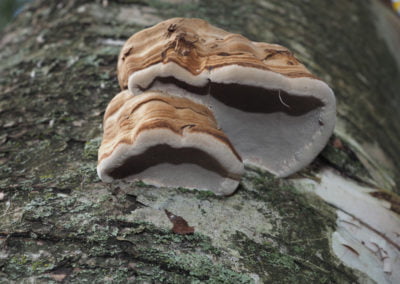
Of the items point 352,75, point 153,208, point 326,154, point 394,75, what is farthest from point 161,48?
point 394,75

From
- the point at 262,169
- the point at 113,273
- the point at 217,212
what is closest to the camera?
the point at 113,273

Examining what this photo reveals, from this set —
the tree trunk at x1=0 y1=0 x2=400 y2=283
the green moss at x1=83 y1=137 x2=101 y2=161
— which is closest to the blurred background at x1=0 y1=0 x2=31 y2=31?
the tree trunk at x1=0 y1=0 x2=400 y2=283

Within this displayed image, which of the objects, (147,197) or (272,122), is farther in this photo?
(272,122)

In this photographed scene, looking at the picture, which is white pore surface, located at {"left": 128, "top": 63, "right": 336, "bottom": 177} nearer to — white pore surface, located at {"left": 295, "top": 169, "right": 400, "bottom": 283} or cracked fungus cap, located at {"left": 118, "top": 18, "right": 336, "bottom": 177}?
cracked fungus cap, located at {"left": 118, "top": 18, "right": 336, "bottom": 177}

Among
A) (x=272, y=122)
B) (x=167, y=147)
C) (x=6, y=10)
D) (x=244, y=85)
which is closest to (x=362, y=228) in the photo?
(x=272, y=122)

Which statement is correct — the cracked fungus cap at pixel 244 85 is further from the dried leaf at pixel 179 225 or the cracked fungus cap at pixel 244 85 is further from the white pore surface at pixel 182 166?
the dried leaf at pixel 179 225

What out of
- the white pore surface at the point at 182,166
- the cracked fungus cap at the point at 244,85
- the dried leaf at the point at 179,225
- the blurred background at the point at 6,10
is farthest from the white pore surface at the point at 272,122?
the blurred background at the point at 6,10

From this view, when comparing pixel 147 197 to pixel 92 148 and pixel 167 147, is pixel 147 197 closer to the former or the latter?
pixel 167 147

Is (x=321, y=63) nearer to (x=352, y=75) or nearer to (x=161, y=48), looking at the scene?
(x=352, y=75)
